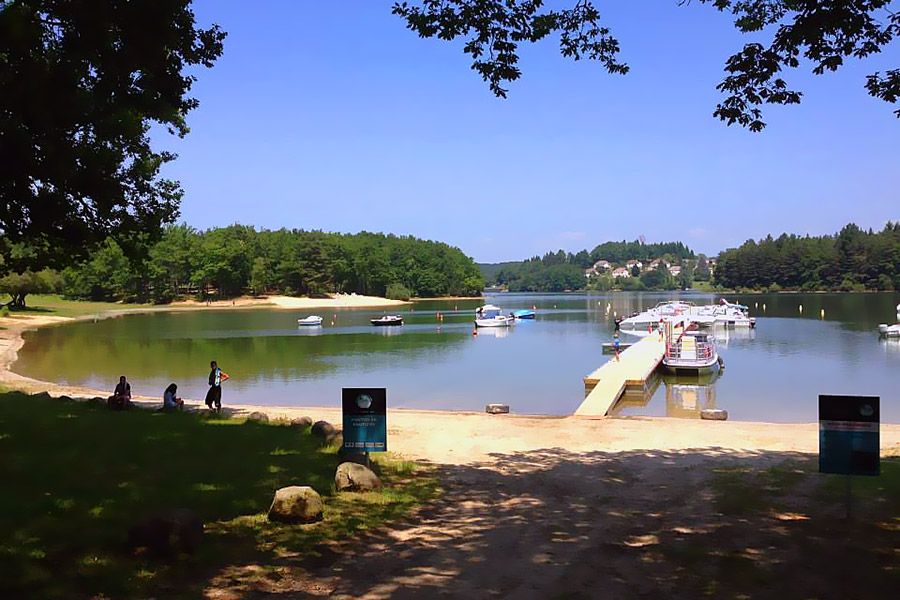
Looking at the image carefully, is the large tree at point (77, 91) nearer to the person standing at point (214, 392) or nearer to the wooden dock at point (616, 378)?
the person standing at point (214, 392)

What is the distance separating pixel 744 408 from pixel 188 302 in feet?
380

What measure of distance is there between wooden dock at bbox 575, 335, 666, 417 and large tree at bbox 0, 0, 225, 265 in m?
13.1

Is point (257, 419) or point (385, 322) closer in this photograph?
point (257, 419)

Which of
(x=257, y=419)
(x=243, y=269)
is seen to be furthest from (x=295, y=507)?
(x=243, y=269)

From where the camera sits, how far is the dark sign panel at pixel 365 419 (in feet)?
31.7

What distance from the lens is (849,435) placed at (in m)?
7.64

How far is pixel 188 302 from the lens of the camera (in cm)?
A: 12581

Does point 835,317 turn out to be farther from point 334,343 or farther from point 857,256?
point 857,256

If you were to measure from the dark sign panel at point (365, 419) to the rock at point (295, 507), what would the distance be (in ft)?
6.03

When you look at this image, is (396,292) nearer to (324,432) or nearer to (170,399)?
(170,399)

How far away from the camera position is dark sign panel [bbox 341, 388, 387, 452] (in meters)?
9.66

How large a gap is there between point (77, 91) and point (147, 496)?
17.9 feet

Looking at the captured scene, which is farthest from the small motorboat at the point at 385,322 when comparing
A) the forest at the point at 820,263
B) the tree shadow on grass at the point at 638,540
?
the forest at the point at 820,263

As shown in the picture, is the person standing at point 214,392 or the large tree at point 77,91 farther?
the person standing at point 214,392
